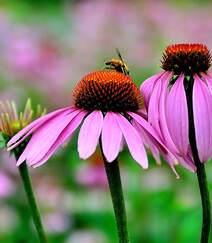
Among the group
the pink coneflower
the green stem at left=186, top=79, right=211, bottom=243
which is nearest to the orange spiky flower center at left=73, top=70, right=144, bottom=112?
the pink coneflower

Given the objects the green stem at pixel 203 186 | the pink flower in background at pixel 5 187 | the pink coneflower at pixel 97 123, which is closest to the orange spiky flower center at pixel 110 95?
the pink coneflower at pixel 97 123

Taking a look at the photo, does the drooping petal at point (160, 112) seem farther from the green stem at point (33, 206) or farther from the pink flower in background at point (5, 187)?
the pink flower in background at point (5, 187)

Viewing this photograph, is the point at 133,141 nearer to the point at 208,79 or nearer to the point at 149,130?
the point at 149,130

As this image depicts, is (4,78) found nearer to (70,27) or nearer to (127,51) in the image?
(127,51)

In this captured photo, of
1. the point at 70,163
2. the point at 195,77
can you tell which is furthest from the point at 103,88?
the point at 70,163

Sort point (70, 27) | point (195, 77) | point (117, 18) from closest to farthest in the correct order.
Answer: point (195, 77), point (117, 18), point (70, 27)

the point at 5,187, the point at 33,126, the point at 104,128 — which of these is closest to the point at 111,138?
the point at 104,128

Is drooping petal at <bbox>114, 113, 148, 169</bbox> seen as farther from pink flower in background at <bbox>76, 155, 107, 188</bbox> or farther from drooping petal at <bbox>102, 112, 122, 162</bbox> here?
pink flower in background at <bbox>76, 155, 107, 188</bbox>
